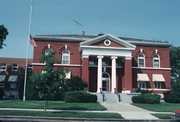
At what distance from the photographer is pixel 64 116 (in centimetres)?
1447

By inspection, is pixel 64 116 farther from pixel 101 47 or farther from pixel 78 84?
pixel 101 47

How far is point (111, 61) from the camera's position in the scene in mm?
36875

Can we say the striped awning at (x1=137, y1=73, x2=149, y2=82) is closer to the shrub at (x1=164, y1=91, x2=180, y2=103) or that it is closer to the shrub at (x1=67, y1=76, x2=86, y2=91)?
the shrub at (x1=164, y1=91, x2=180, y2=103)

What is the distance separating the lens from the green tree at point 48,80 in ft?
54.2

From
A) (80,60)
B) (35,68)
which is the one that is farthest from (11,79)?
(80,60)

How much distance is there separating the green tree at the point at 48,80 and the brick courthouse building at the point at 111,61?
16.8 metres

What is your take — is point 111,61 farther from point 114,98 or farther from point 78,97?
point 78,97

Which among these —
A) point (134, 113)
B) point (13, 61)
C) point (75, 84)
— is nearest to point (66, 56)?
point (75, 84)

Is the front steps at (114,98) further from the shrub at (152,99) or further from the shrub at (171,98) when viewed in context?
the shrub at (171,98)

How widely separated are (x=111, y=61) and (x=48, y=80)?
21390mm

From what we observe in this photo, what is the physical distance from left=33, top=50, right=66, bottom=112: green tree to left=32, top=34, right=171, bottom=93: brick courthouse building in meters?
16.8

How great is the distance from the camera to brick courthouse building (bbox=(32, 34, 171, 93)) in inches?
1353

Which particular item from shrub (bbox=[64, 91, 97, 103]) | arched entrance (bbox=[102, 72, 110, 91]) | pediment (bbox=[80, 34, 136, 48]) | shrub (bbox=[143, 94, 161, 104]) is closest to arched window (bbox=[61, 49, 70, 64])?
pediment (bbox=[80, 34, 136, 48])

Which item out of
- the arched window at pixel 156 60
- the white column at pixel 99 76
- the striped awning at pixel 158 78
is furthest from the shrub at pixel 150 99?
the arched window at pixel 156 60
